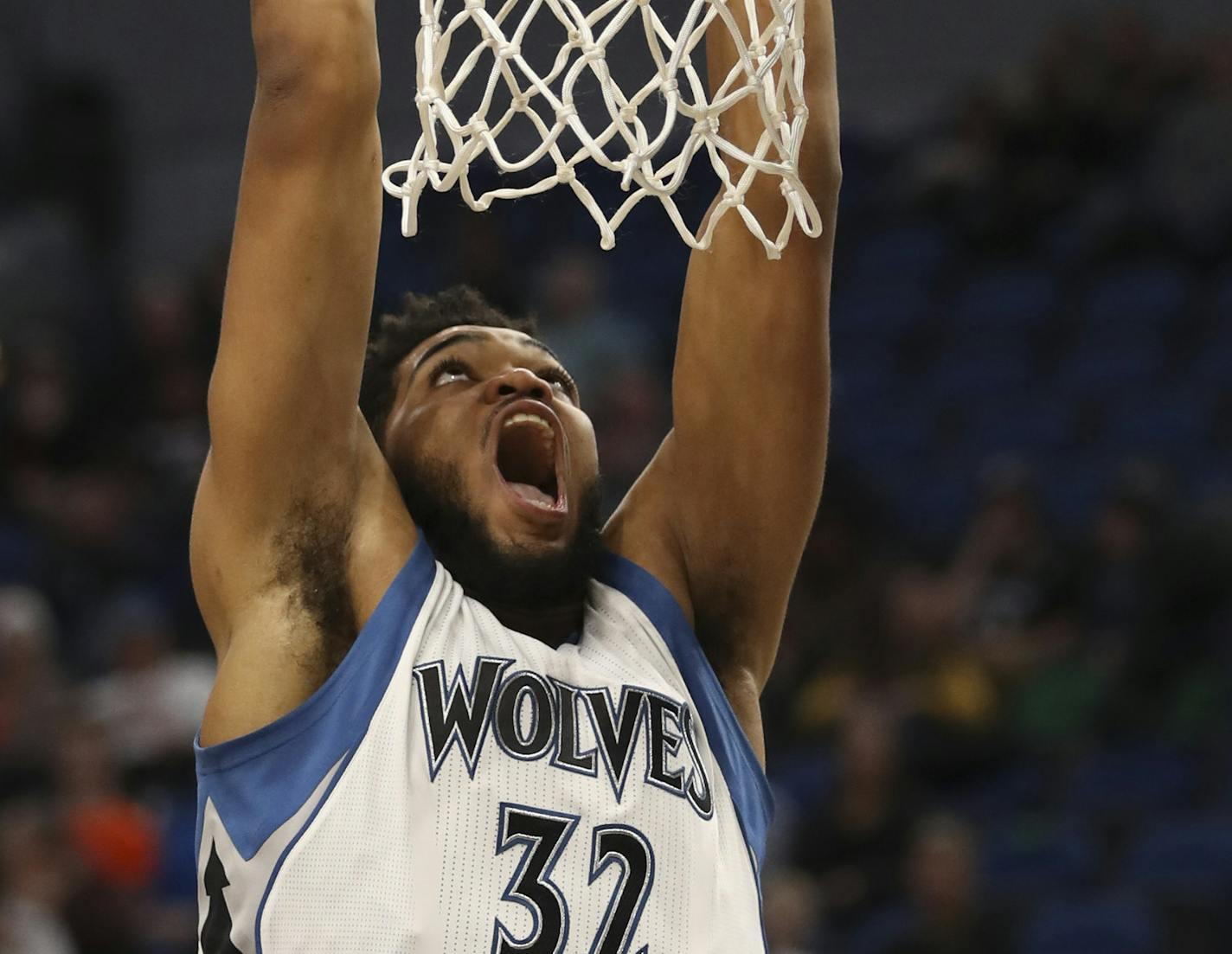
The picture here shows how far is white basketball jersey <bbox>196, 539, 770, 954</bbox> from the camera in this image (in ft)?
7.52

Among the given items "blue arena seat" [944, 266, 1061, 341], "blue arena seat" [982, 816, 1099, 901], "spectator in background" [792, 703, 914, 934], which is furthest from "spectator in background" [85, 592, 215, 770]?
"blue arena seat" [944, 266, 1061, 341]

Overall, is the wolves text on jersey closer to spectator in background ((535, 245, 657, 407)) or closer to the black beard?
the black beard

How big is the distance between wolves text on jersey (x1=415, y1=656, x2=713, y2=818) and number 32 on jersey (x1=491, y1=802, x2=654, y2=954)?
0.22ft

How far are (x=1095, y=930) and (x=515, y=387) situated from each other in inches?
129

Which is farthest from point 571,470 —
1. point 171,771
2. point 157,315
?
point 157,315

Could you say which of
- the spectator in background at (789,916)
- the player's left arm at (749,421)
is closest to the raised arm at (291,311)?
the player's left arm at (749,421)

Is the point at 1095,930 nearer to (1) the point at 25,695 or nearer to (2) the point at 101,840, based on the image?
(2) the point at 101,840

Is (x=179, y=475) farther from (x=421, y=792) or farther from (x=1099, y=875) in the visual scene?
(x=421, y=792)

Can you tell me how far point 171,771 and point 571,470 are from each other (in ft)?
13.1

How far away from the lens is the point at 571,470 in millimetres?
2736

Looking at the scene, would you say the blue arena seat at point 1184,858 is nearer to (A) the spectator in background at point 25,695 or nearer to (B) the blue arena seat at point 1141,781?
(B) the blue arena seat at point 1141,781

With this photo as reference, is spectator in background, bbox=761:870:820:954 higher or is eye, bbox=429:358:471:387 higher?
eye, bbox=429:358:471:387

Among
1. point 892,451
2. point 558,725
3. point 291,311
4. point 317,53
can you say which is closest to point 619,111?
point 317,53

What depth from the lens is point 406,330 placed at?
9.57 feet
